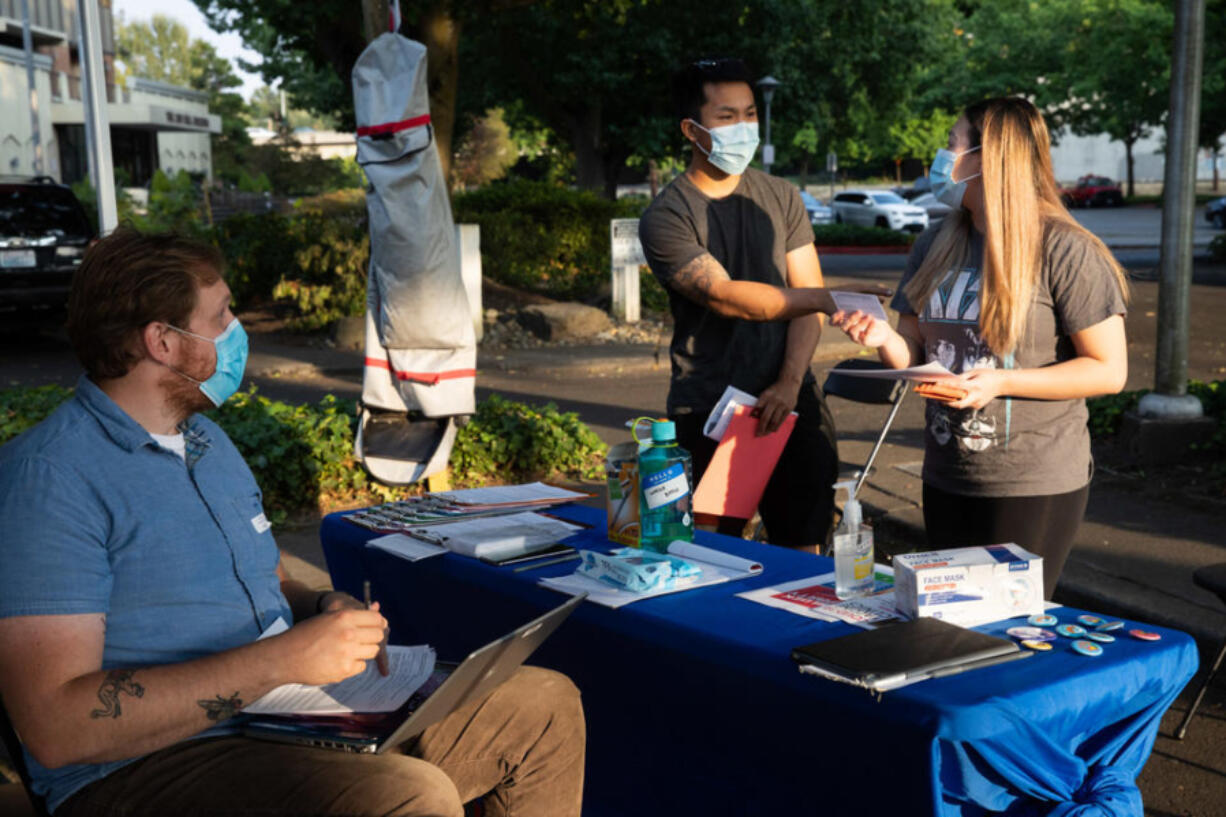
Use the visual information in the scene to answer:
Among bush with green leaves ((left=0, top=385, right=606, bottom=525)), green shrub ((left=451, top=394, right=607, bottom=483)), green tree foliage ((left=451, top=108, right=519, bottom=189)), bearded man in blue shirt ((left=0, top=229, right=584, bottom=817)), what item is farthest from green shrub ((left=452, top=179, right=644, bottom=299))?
green tree foliage ((left=451, top=108, right=519, bottom=189))

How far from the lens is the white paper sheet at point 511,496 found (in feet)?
13.1

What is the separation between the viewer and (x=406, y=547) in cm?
354

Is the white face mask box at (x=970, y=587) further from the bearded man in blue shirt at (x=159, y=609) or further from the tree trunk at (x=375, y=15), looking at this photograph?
the tree trunk at (x=375, y=15)

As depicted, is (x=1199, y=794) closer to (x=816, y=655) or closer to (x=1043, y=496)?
(x=1043, y=496)

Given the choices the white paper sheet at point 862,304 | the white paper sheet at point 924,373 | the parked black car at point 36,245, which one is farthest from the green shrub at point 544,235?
the white paper sheet at point 924,373

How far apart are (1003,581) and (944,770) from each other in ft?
1.77

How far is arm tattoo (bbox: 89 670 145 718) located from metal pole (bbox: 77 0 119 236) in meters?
8.78

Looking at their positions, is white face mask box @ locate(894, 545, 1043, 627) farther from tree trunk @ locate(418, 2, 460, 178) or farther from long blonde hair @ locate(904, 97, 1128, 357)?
tree trunk @ locate(418, 2, 460, 178)

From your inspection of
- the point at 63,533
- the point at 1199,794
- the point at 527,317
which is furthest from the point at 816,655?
the point at 527,317

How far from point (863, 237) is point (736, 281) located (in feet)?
99.4

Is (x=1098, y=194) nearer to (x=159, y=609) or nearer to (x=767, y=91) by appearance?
(x=767, y=91)

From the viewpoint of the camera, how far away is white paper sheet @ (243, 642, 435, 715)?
250 centimetres

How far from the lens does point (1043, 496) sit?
10.7 feet

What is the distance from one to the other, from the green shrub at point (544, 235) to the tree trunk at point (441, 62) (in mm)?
3192
